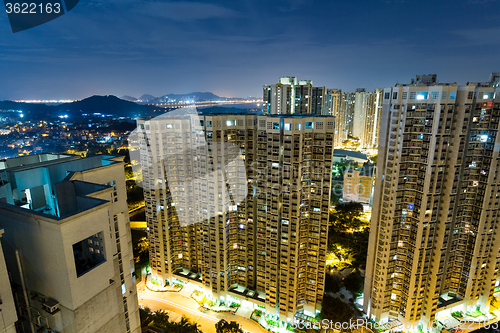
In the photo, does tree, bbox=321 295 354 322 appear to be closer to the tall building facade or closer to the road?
the tall building facade

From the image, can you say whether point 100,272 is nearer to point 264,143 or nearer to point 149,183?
point 264,143

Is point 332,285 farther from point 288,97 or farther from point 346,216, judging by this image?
point 288,97

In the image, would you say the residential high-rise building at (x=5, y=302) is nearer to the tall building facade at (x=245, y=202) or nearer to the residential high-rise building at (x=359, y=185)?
the tall building facade at (x=245, y=202)

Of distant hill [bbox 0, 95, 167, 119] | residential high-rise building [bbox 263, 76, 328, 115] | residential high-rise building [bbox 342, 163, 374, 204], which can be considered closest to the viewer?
residential high-rise building [bbox 342, 163, 374, 204]

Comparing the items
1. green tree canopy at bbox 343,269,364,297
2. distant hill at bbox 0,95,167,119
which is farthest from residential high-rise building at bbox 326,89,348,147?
green tree canopy at bbox 343,269,364,297

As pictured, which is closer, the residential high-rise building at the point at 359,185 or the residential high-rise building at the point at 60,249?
the residential high-rise building at the point at 60,249

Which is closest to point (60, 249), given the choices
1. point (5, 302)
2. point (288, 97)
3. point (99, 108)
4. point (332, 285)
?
point (5, 302)

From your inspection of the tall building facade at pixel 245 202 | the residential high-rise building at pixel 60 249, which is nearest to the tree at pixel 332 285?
the tall building facade at pixel 245 202
